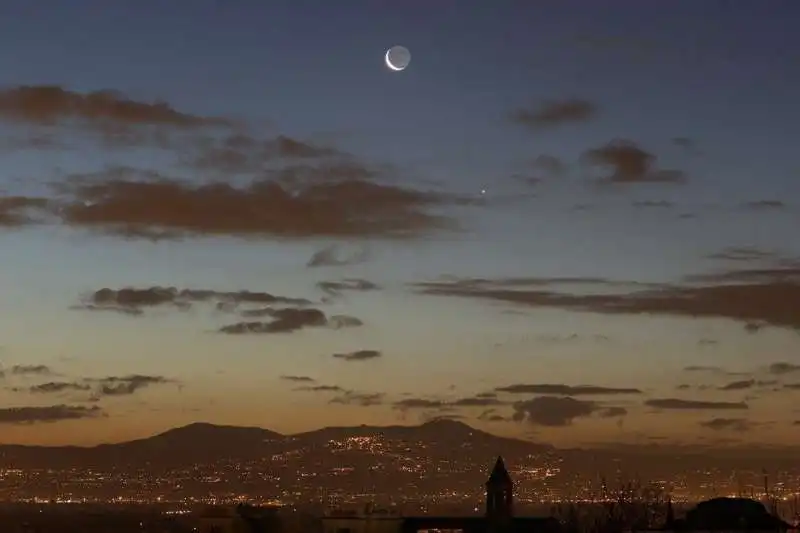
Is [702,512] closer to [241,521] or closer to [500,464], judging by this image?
[500,464]

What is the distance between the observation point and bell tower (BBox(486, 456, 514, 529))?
10575 centimetres

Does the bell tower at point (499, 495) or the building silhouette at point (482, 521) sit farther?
the building silhouette at point (482, 521)

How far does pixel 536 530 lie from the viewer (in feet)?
351

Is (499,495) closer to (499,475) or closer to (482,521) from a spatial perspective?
(499,475)

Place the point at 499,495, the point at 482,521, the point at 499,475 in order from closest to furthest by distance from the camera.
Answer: the point at 499,495
the point at 499,475
the point at 482,521

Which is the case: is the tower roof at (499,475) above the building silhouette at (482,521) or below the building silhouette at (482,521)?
above

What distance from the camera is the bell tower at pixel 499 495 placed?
106m

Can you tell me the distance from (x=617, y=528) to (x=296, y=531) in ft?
92.1

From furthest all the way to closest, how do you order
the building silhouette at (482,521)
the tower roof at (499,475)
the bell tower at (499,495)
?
1. the tower roof at (499,475)
2. the building silhouette at (482,521)
3. the bell tower at (499,495)

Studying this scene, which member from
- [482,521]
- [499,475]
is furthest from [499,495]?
[482,521]

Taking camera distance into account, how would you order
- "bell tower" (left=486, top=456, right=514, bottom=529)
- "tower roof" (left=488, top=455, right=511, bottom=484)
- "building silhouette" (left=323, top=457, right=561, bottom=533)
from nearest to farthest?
1. "bell tower" (left=486, top=456, right=514, bottom=529)
2. "building silhouette" (left=323, top=457, right=561, bottom=533)
3. "tower roof" (left=488, top=455, right=511, bottom=484)

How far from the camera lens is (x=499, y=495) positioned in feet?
348

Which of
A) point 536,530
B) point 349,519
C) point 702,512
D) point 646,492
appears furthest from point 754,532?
point 646,492

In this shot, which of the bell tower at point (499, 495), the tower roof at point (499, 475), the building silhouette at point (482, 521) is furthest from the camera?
the tower roof at point (499, 475)
